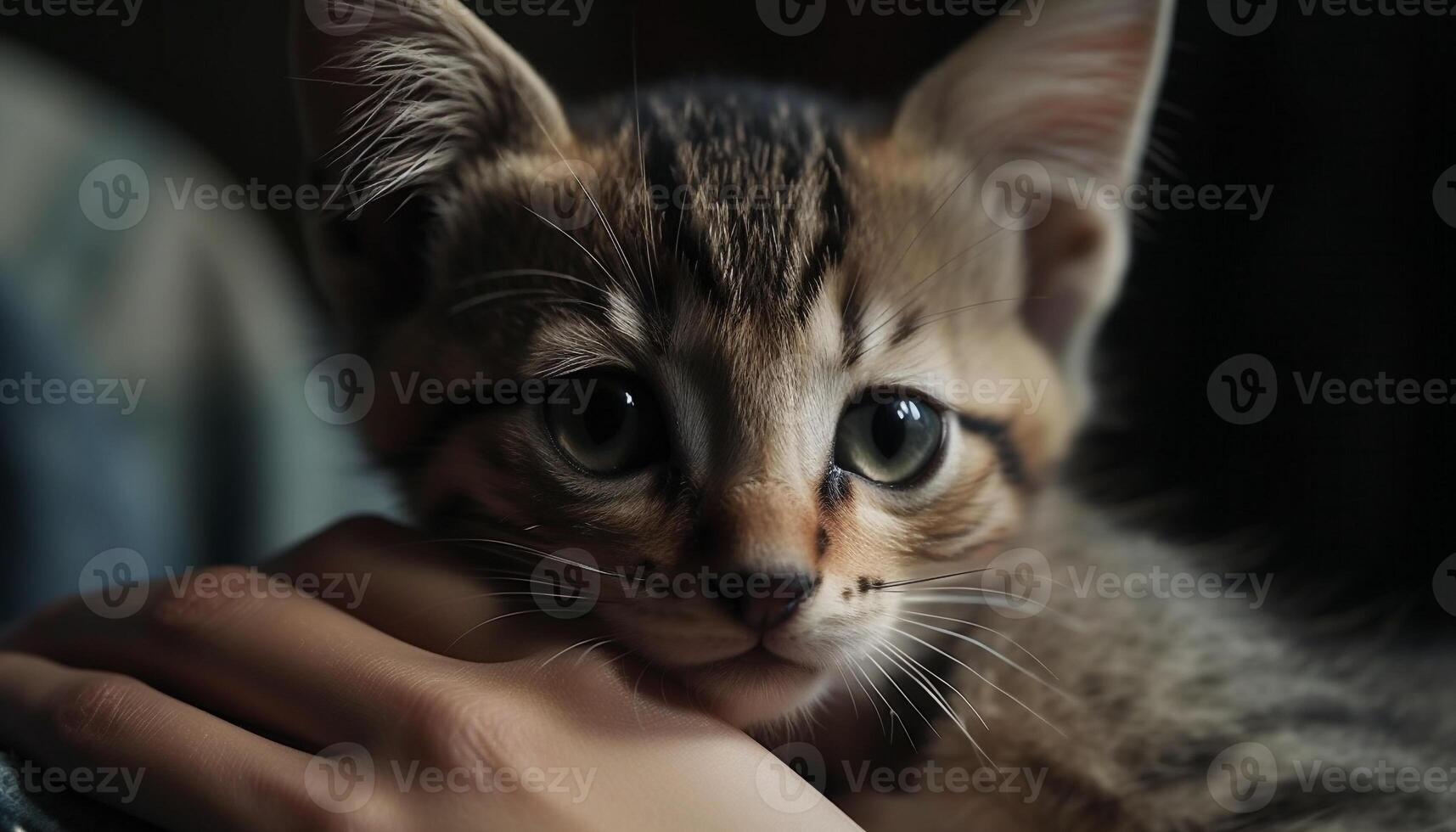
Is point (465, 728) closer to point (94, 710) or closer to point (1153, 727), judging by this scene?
point (94, 710)

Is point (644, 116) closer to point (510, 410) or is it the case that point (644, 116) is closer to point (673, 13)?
point (510, 410)

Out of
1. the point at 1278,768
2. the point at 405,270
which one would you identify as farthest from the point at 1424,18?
the point at 405,270

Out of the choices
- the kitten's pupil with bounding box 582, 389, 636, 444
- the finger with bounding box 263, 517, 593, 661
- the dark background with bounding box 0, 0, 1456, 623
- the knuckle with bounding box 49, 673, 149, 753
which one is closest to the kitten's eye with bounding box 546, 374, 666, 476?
the kitten's pupil with bounding box 582, 389, 636, 444

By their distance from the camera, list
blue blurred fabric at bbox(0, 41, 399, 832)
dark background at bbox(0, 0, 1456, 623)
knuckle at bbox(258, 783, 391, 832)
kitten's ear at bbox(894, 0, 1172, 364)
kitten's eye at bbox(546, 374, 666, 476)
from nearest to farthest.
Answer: knuckle at bbox(258, 783, 391, 832) → kitten's eye at bbox(546, 374, 666, 476) → kitten's ear at bbox(894, 0, 1172, 364) → dark background at bbox(0, 0, 1456, 623) → blue blurred fabric at bbox(0, 41, 399, 832)

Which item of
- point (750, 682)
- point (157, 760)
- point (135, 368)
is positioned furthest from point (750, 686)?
point (135, 368)

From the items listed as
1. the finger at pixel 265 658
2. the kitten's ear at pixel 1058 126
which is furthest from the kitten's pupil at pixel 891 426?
the finger at pixel 265 658

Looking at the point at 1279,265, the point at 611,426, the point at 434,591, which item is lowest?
the point at 434,591

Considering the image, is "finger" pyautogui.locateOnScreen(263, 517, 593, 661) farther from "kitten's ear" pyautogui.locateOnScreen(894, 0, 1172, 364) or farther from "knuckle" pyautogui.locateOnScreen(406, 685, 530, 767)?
"kitten's ear" pyautogui.locateOnScreen(894, 0, 1172, 364)
